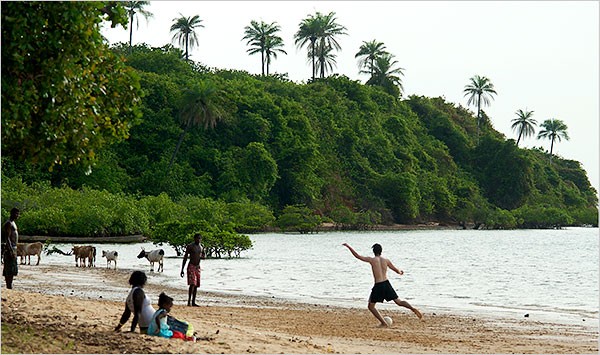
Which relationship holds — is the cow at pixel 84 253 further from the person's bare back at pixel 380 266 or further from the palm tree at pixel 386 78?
the palm tree at pixel 386 78

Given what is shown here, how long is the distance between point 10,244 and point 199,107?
6318cm

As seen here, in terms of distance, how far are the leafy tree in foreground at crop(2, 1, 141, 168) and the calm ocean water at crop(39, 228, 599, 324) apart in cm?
1262

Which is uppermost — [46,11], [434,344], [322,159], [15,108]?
[322,159]

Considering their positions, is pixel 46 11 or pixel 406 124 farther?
pixel 406 124

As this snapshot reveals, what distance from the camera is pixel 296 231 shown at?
7956cm

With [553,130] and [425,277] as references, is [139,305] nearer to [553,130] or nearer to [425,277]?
[425,277]

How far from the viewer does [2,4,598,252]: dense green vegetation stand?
2394 inches

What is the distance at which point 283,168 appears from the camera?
283ft

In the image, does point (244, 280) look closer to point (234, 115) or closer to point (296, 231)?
point (296, 231)

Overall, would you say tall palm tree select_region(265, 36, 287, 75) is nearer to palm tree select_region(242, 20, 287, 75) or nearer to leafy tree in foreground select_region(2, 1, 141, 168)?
palm tree select_region(242, 20, 287, 75)

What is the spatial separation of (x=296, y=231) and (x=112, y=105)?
6893cm

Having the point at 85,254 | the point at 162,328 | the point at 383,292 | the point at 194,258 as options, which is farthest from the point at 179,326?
the point at 85,254

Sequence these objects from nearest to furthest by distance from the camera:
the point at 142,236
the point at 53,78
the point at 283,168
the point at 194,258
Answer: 1. the point at 53,78
2. the point at 194,258
3. the point at 142,236
4. the point at 283,168

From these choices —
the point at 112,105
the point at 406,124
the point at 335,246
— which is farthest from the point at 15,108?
the point at 406,124
